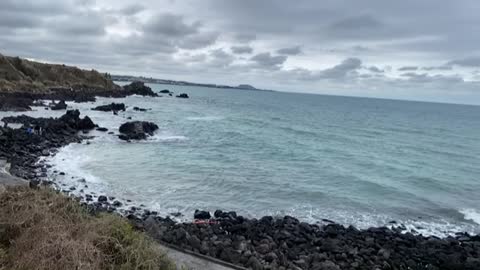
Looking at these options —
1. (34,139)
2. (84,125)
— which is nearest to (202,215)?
(34,139)

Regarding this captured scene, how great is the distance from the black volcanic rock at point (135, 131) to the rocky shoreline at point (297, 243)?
47.3 ft

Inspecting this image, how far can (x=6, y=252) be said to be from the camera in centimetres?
520

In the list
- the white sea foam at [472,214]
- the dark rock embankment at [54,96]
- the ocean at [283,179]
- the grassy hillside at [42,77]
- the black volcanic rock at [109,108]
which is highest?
the grassy hillside at [42,77]

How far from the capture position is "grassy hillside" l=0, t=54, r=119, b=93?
2409 inches

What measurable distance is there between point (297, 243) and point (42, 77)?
79.3 meters

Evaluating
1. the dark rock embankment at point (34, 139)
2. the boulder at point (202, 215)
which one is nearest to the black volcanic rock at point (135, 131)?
the dark rock embankment at point (34, 139)

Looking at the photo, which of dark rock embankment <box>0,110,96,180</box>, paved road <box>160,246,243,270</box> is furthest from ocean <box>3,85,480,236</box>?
paved road <box>160,246,243,270</box>

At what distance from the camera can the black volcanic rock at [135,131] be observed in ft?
99.0

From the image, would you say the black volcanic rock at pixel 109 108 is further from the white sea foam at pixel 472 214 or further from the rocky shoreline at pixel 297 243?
the white sea foam at pixel 472 214

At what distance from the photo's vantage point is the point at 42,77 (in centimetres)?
7681

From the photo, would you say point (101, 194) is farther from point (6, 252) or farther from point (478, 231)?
point (478, 231)

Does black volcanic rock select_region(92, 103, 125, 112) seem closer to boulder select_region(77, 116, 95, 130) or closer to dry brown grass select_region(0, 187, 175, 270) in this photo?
boulder select_region(77, 116, 95, 130)

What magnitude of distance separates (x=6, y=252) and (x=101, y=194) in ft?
33.9

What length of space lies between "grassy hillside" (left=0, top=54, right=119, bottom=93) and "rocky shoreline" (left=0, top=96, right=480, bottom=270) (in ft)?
167
